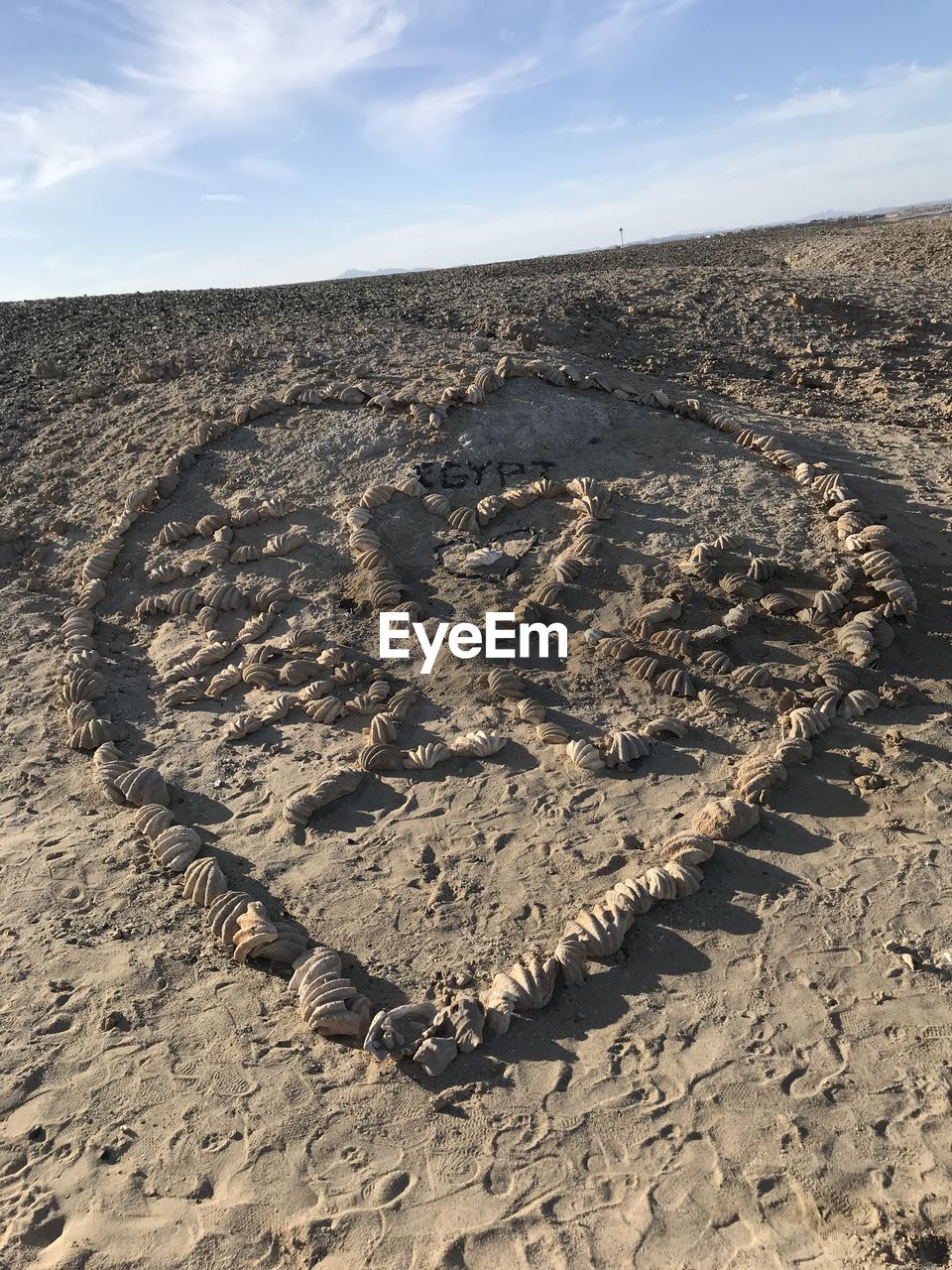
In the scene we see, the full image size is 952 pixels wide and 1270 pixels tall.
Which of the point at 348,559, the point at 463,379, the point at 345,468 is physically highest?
the point at 463,379

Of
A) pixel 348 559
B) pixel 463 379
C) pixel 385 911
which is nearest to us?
pixel 385 911

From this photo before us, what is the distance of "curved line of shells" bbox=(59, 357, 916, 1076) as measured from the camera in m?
4.26

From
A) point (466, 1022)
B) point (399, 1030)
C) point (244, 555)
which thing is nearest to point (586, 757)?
point (466, 1022)

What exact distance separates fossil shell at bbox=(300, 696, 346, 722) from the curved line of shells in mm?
498

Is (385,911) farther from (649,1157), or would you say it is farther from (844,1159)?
(844,1159)

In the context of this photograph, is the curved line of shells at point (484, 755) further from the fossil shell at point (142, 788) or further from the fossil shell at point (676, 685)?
the fossil shell at point (676, 685)

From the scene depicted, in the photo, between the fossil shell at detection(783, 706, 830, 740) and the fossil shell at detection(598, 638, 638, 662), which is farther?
the fossil shell at detection(598, 638, 638, 662)

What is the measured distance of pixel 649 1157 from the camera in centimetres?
359

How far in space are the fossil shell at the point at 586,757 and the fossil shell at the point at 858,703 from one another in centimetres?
186

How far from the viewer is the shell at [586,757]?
19.0ft

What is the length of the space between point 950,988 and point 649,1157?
181 cm

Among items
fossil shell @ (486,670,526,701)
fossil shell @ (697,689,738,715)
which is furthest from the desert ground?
fossil shell @ (486,670,526,701)

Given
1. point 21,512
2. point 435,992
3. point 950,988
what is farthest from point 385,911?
point 21,512

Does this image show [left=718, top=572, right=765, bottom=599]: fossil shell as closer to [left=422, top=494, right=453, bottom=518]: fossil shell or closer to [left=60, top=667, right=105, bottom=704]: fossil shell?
[left=422, top=494, right=453, bottom=518]: fossil shell
